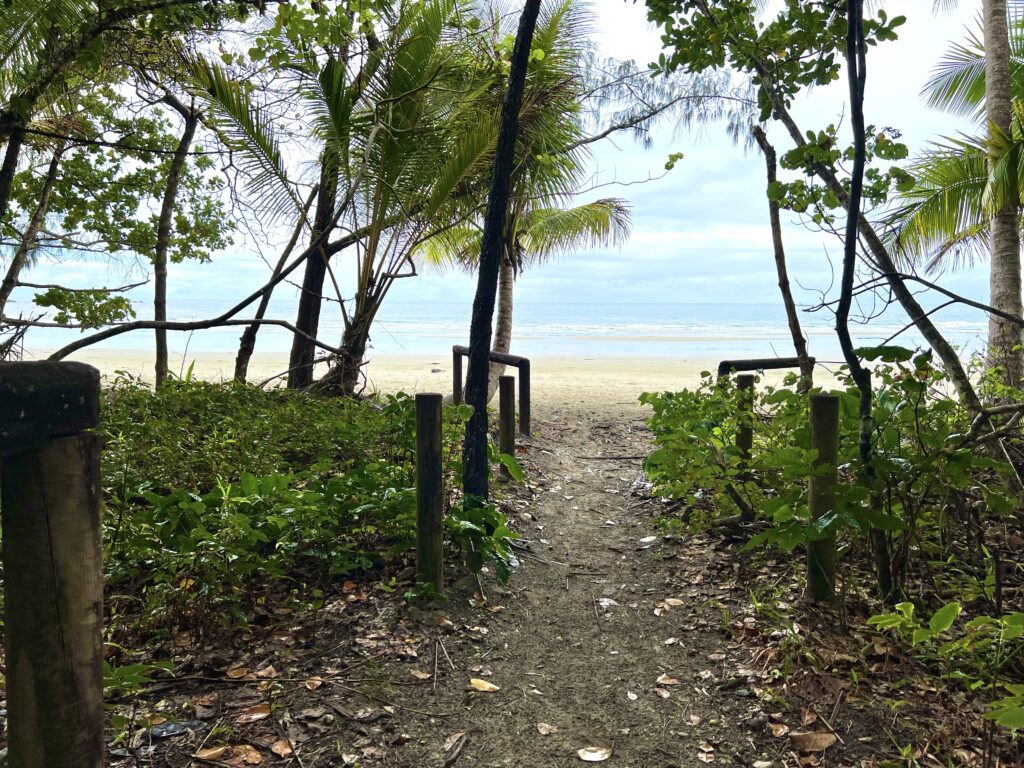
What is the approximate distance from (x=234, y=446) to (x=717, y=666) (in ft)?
12.0

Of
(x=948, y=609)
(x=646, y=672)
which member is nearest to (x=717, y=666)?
(x=646, y=672)

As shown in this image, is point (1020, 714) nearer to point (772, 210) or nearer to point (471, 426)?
point (471, 426)

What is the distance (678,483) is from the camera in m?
4.46

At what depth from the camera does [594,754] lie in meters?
2.58

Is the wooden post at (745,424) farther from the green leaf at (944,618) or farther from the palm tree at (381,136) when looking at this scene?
the palm tree at (381,136)

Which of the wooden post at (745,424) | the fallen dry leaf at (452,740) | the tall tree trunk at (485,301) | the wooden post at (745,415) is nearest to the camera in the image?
the fallen dry leaf at (452,740)

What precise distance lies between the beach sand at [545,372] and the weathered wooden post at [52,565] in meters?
9.41

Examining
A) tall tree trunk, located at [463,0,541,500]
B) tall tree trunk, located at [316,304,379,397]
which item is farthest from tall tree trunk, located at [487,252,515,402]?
tall tree trunk, located at [463,0,541,500]

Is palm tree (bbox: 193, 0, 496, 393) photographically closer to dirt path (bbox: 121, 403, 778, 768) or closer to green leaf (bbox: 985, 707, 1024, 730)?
dirt path (bbox: 121, 403, 778, 768)

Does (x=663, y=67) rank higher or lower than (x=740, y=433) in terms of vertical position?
higher

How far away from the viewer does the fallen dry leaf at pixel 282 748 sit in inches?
95.1

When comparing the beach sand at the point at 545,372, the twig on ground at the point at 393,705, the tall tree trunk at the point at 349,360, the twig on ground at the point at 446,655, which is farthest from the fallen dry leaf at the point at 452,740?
the beach sand at the point at 545,372

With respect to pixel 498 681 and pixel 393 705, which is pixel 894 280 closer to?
pixel 498 681

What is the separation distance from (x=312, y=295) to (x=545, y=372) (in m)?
11.7
